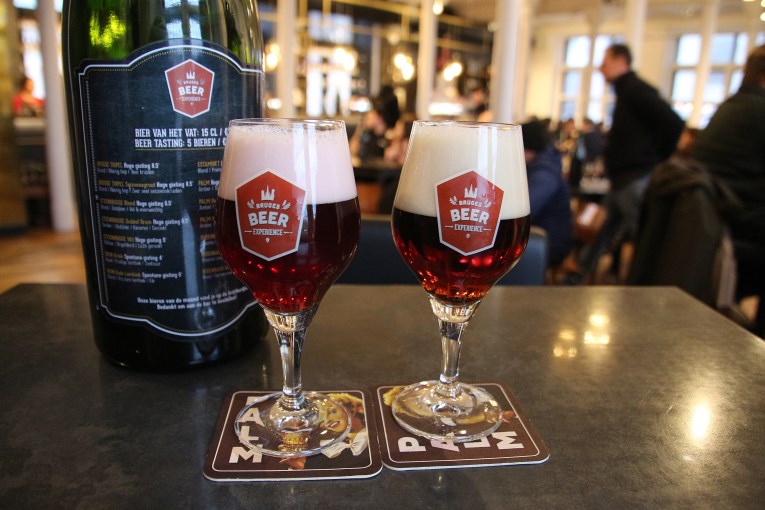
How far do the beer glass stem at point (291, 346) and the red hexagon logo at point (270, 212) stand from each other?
0.19ft

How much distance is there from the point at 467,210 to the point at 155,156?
271 millimetres

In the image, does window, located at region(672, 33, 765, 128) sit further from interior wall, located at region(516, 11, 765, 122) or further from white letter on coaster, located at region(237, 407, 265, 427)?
white letter on coaster, located at region(237, 407, 265, 427)

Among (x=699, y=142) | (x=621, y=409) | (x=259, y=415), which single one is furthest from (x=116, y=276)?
(x=699, y=142)

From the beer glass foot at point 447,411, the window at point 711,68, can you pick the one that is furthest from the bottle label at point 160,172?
the window at point 711,68

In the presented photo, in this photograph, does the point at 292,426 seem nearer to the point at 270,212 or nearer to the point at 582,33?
the point at 270,212

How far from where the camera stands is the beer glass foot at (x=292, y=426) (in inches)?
17.0

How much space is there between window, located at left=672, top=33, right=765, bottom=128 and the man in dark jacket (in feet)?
27.3

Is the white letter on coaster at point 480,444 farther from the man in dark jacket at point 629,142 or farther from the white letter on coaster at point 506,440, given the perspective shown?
the man in dark jacket at point 629,142

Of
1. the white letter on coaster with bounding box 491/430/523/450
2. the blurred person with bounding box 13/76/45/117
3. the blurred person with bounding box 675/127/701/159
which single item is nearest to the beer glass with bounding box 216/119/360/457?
the white letter on coaster with bounding box 491/430/523/450

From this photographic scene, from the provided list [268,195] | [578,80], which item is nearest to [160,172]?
[268,195]

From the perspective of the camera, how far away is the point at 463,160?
46 cm

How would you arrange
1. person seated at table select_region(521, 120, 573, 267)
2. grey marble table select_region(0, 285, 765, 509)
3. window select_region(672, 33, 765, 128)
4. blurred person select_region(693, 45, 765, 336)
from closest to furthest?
grey marble table select_region(0, 285, 765, 509) → blurred person select_region(693, 45, 765, 336) → person seated at table select_region(521, 120, 573, 267) → window select_region(672, 33, 765, 128)

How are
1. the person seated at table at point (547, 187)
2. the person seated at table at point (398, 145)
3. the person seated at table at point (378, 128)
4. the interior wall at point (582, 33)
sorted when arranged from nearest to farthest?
the person seated at table at point (547, 187) → the person seated at table at point (398, 145) → the person seated at table at point (378, 128) → the interior wall at point (582, 33)

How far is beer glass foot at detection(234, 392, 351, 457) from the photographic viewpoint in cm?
43
